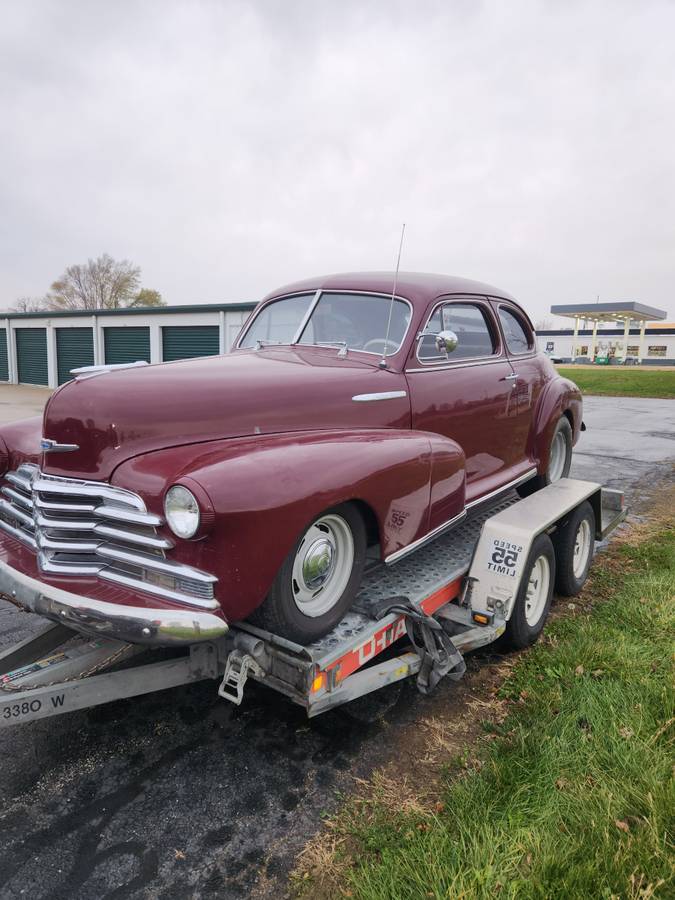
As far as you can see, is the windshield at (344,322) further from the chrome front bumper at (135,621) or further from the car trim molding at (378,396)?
the chrome front bumper at (135,621)

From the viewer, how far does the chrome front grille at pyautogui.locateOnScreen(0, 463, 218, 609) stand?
7.38 feet

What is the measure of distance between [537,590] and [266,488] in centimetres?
228

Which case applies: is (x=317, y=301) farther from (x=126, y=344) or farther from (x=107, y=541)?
(x=126, y=344)

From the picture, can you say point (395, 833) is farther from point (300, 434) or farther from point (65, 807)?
point (300, 434)

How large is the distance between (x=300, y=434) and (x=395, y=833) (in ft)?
5.35

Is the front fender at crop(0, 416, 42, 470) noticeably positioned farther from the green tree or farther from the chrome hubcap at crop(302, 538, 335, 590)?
the green tree

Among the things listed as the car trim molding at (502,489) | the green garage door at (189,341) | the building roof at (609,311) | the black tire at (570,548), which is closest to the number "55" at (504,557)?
the car trim molding at (502,489)

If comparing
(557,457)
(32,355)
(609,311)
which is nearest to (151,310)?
(32,355)

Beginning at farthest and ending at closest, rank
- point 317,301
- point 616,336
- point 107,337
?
point 616,336
point 107,337
point 317,301

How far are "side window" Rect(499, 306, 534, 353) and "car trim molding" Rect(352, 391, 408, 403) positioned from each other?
178cm

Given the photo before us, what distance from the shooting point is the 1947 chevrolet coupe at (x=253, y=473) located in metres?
2.24

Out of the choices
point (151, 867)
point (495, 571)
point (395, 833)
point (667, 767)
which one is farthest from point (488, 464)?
point (151, 867)

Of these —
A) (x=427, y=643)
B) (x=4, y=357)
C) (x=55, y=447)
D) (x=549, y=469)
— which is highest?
(x=55, y=447)

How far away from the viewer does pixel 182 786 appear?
2.55m
